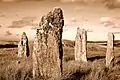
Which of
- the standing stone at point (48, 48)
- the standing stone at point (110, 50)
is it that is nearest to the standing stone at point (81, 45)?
the standing stone at point (110, 50)

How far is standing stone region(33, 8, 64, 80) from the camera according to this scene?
1090 cm

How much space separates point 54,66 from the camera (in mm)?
10938

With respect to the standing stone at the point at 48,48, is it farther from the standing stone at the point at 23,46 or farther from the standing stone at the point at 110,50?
the standing stone at the point at 23,46

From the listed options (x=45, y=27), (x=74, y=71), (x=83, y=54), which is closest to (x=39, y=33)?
(x=45, y=27)

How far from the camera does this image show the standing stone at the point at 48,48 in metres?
10.9

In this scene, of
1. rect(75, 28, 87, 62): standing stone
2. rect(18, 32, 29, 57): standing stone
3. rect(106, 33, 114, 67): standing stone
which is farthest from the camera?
rect(18, 32, 29, 57): standing stone

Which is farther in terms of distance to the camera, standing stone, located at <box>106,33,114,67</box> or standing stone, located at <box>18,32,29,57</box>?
standing stone, located at <box>18,32,29,57</box>

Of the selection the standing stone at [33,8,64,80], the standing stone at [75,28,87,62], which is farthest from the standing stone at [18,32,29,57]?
the standing stone at [33,8,64,80]

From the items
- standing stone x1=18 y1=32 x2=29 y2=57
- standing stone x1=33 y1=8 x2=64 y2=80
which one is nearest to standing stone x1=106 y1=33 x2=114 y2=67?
standing stone x1=18 y1=32 x2=29 y2=57

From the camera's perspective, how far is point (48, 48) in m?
11.2

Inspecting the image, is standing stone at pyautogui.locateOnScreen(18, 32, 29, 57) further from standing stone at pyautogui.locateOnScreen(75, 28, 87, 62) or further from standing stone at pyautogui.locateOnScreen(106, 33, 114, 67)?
standing stone at pyautogui.locateOnScreen(106, 33, 114, 67)

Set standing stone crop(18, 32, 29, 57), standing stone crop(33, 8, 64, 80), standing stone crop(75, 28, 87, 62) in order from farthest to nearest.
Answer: standing stone crop(18, 32, 29, 57), standing stone crop(75, 28, 87, 62), standing stone crop(33, 8, 64, 80)

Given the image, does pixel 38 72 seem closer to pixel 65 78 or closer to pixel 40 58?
pixel 40 58

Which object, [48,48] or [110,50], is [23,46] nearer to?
[110,50]
